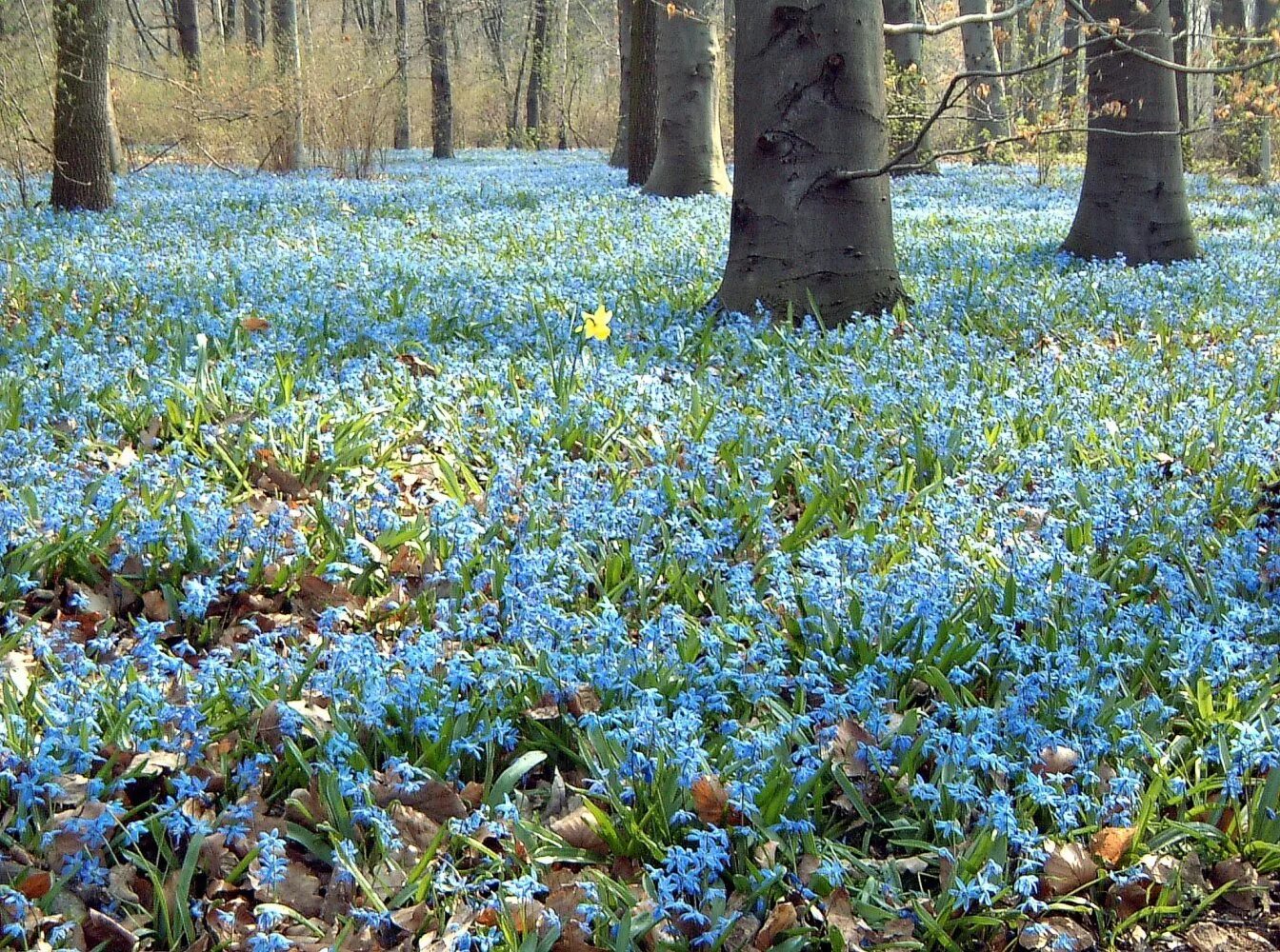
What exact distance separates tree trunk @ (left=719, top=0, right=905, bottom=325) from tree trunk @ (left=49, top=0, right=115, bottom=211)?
22.2 ft

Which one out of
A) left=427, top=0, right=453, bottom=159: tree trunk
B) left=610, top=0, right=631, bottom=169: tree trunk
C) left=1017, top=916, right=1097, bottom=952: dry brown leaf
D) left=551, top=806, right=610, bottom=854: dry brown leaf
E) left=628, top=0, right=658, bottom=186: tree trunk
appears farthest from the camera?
left=427, top=0, right=453, bottom=159: tree trunk

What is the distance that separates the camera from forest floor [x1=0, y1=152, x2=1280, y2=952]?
6.59 feet

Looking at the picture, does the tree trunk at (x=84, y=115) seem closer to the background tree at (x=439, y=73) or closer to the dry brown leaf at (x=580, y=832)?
the dry brown leaf at (x=580, y=832)

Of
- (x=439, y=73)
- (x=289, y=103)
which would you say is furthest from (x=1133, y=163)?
(x=439, y=73)

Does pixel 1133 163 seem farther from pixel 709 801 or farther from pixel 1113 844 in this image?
pixel 709 801

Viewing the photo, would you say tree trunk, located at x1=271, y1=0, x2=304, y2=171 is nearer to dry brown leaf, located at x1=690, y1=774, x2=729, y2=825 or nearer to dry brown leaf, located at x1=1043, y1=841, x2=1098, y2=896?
dry brown leaf, located at x1=690, y1=774, x2=729, y2=825

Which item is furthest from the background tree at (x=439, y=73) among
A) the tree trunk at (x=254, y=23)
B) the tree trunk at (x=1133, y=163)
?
the tree trunk at (x=1133, y=163)

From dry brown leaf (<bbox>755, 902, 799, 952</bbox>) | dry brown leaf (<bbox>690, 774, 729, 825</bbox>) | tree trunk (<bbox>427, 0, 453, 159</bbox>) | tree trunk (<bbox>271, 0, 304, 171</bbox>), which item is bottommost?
dry brown leaf (<bbox>755, 902, 799, 952</bbox>)

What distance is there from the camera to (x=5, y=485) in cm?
342

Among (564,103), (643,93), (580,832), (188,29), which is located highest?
(564,103)

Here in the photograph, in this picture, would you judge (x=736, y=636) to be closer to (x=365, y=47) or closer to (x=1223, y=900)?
(x=1223, y=900)

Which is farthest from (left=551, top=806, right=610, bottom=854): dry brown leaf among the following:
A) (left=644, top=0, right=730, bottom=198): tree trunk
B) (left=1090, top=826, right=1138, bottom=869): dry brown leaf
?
(left=644, top=0, right=730, bottom=198): tree trunk

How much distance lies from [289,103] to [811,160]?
11.7 metres

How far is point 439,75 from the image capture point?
2242cm
